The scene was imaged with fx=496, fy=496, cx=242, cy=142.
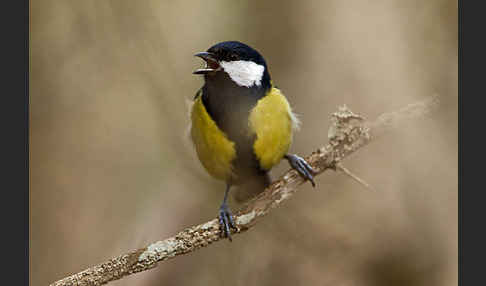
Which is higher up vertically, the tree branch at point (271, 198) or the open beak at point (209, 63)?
the open beak at point (209, 63)

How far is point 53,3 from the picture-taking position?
45.6 inches

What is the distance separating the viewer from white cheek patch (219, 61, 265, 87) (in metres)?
1.08

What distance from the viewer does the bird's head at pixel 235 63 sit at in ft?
3.50

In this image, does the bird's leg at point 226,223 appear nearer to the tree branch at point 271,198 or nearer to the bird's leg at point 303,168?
the tree branch at point 271,198

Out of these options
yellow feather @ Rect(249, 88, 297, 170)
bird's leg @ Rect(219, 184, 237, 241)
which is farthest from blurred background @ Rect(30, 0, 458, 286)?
bird's leg @ Rect(219, 184, 237, 241)

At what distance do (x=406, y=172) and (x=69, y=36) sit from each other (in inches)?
33.4

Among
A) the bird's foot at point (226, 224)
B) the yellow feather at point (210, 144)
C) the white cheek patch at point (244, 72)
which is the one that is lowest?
the bird's foot at point (226, 224)

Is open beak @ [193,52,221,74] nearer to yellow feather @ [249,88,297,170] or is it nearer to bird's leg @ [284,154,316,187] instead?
yellow feather @ [249,88,297,170]

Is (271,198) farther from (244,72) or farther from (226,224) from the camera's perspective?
(244,72)

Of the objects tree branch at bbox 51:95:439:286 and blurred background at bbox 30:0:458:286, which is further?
blurred background at bbox 30:0:458:286

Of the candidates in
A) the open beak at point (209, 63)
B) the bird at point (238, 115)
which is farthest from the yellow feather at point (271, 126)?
the open beak at point (209, 63)

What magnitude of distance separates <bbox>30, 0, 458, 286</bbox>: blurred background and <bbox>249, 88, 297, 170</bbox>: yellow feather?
0.06m

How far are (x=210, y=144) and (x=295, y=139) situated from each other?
10.0 inches

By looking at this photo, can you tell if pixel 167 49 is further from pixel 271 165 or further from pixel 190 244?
pixel 190 244
